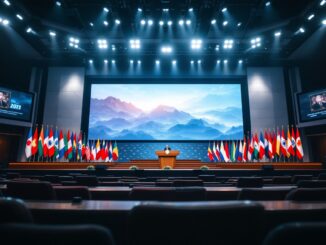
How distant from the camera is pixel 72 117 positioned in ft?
39.2

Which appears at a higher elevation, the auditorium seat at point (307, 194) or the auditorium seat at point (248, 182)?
the auditorium seat at point (307, 194)

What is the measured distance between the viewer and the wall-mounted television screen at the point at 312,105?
388 inches

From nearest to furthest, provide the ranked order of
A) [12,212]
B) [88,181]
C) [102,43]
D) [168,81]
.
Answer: [12,212] → [88,181] → [102,43] → [168,81]

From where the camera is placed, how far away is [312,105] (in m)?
10.4

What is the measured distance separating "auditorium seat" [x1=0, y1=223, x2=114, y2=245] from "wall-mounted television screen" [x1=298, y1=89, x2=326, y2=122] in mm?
12471

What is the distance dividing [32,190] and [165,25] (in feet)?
32.2

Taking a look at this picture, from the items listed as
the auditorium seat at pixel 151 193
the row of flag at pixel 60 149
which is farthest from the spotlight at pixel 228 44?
the auditorium seat at pixel 151 193

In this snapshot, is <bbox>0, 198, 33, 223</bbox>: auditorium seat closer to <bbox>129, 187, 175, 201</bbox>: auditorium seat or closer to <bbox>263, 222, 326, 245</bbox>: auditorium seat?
<bbox>263, 222, 326, 245</bbox>: auditorium seat

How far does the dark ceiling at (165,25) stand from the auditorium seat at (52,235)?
9.37 m

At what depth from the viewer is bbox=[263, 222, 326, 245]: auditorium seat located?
1.60 ft

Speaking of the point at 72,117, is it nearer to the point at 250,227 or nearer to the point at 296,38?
the point at 250,227

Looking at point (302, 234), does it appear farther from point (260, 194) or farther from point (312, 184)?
point (312, 184)

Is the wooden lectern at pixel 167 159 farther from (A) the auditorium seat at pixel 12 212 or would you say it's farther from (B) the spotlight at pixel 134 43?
(A) the auditorium seat at pixel 12 212

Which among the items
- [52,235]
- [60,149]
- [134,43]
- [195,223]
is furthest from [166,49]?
[52,235]
